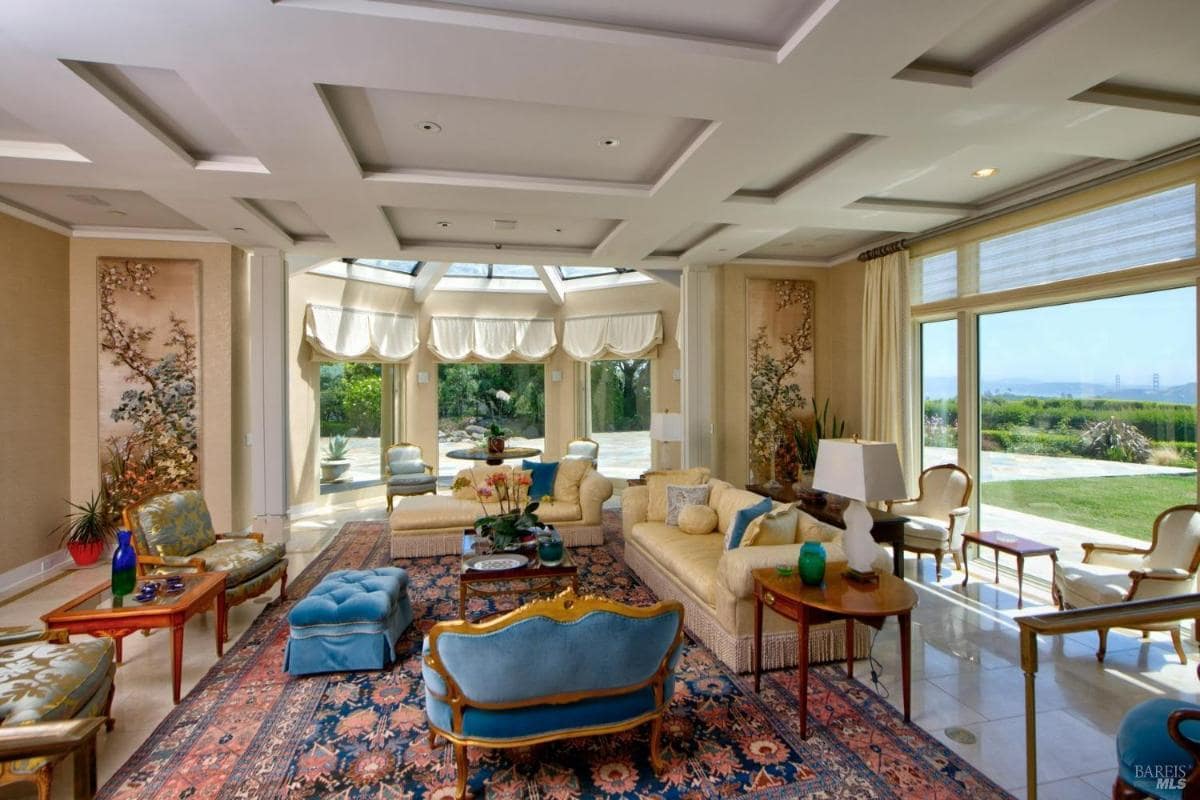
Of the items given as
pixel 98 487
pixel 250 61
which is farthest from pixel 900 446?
pixel 98 487

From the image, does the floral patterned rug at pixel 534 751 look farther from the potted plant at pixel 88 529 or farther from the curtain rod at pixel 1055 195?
the curtain rod at pixel 1055 195

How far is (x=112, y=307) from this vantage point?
5.67 m

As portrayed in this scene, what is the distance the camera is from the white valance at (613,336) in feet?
28.5

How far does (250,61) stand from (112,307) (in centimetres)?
464

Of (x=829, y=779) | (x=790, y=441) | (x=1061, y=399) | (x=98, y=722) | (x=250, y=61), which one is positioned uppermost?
(x=250, y=61)

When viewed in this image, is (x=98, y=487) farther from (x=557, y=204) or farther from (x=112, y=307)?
(x=557, y=204)

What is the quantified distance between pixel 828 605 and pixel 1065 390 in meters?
3.63

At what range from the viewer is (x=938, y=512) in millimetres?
A: 5285

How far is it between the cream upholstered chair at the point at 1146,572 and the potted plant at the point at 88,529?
800 cm

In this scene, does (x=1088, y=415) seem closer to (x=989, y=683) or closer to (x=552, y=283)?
(x=989, y=683)

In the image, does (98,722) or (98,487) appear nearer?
(98,722)

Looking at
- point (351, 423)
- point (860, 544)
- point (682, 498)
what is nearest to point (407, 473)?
point (351, 423)

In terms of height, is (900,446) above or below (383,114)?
below

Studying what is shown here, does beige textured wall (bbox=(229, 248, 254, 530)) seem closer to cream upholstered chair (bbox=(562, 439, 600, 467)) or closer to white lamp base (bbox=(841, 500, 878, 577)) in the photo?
cream upholstered chair (bbox=(562, 439, 600, 467))
